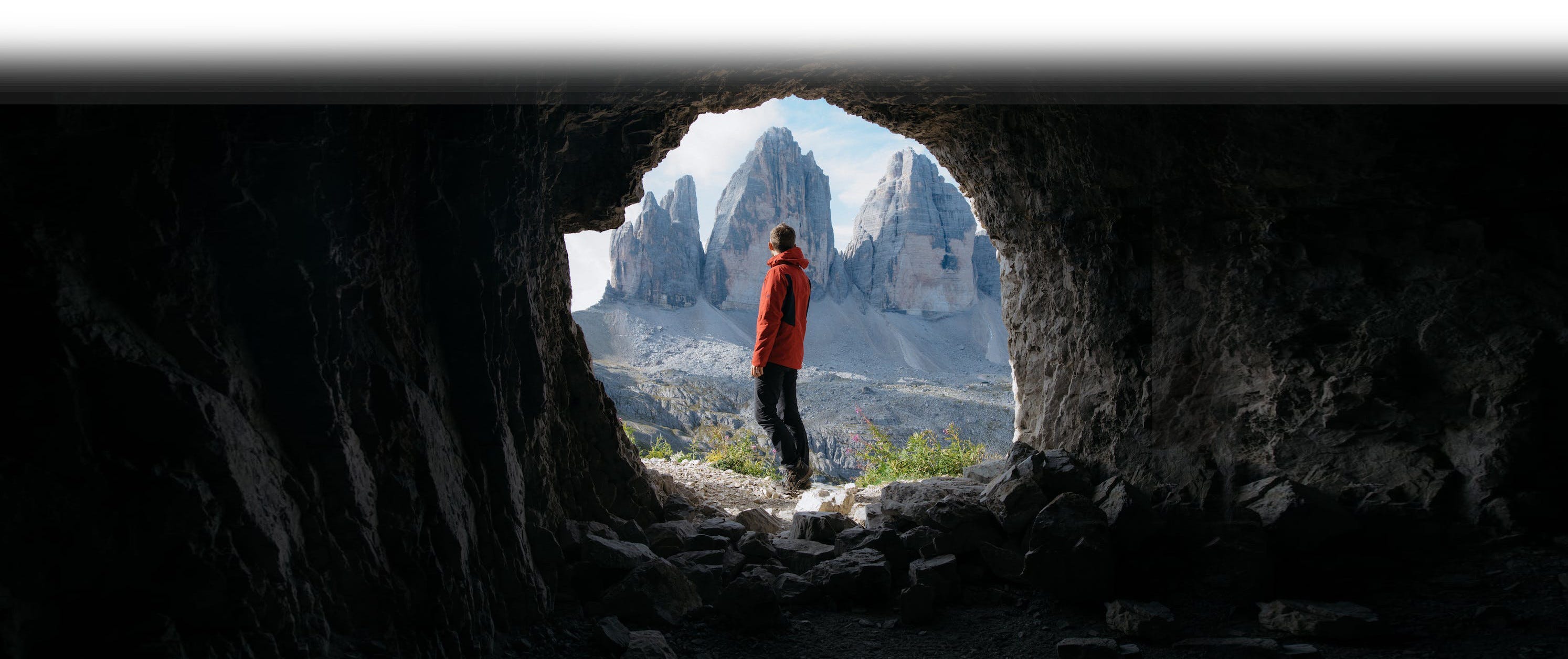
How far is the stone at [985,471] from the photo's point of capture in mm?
5320

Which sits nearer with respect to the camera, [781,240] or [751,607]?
[751,607]

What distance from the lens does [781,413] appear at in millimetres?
6488

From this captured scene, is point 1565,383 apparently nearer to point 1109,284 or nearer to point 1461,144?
point 1461,144

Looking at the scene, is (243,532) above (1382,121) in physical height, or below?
below

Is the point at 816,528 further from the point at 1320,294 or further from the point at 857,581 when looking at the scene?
the point at 1320,294

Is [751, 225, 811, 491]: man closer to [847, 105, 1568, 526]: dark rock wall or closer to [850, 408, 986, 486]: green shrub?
[850, 408, 986, 486]: green shrub

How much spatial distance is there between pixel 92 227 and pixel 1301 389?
436 centimetres

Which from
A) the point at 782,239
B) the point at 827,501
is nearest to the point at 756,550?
the point at 827,501

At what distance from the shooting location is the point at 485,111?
3.12 m

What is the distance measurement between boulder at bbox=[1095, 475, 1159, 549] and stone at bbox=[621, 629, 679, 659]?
1997 millimetres

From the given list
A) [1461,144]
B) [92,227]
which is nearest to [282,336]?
[92,227]

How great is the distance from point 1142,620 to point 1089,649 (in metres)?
0.37

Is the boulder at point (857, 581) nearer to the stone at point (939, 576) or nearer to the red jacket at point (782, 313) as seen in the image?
the stone at point (939, 576)

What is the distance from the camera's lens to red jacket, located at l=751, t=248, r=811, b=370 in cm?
592
